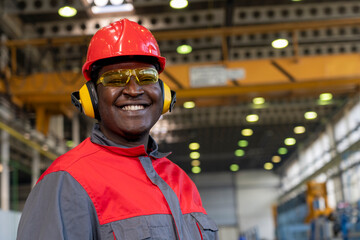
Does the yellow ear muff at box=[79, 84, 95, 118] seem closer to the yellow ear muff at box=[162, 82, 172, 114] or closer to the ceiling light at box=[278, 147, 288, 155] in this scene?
the yellow ear muff at box=[162, 82, 172, 114]

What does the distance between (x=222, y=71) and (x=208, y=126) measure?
6379 millimetres

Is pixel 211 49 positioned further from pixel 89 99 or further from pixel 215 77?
pixel 89 99

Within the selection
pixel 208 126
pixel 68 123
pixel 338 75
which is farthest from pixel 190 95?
pixel 68 123

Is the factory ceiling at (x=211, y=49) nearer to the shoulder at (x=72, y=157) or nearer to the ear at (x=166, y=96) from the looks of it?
the ear at (x=166, y=96)

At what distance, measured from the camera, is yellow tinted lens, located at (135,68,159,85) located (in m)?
1.91

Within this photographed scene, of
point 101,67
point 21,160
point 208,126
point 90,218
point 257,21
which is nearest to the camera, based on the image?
point 90,218

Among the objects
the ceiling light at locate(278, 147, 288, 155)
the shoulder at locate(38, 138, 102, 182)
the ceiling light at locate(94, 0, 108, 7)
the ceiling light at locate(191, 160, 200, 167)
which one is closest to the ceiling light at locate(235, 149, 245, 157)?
the ceiling light at locate(278, 147, 288, 155)

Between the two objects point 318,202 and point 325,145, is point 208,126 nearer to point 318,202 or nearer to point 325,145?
point 318,202

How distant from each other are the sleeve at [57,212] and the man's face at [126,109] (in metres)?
0.29

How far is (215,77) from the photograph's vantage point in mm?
11500

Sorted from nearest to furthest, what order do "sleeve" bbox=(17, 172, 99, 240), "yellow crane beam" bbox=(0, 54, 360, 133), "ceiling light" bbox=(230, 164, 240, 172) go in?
"sleeve" bbox=(17, 172, 99, 240)
"yellow crane beam" bbox=(0, 54, 360, 133)
"ceiling light" bbox=(230, 164, 240, 172)

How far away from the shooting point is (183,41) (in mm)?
13125

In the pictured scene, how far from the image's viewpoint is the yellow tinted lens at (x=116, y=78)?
1.88 metres

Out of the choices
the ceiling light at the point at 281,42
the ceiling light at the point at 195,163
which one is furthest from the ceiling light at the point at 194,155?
the ceiling light at the point at 281,42
